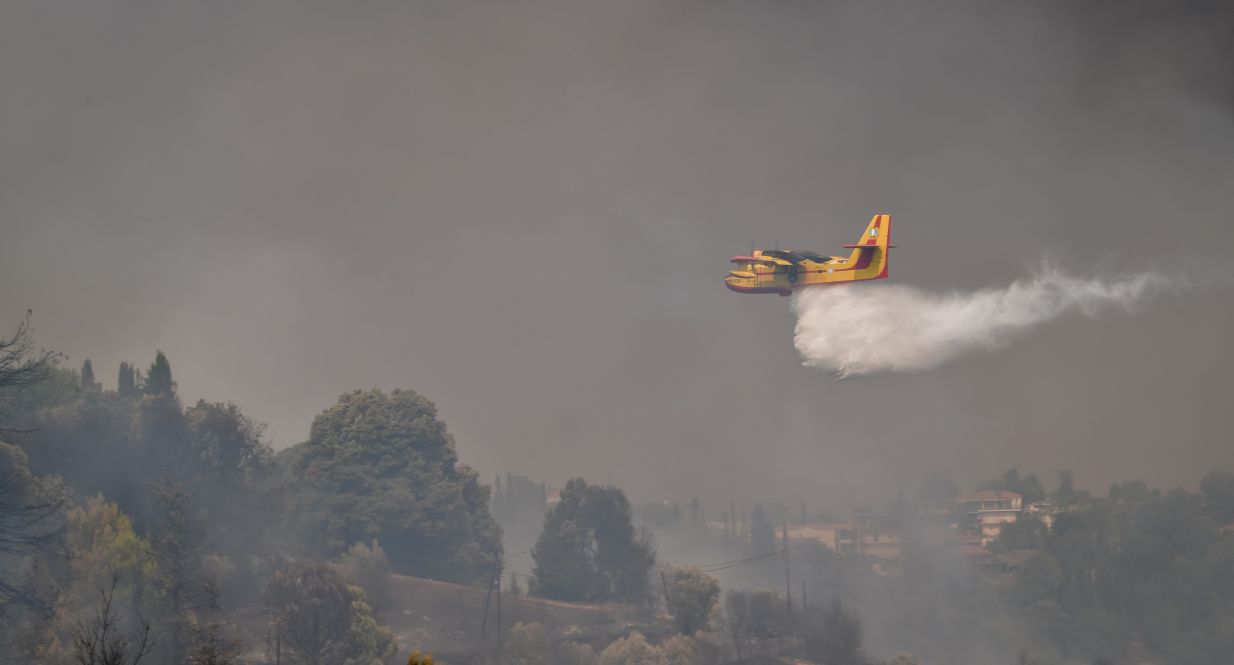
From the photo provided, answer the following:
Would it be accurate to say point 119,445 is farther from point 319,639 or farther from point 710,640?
point 710,640

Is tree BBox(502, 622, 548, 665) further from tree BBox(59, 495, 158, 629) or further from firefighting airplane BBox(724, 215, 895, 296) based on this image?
firefighting airplane BBox(724, 215, 895, 296)

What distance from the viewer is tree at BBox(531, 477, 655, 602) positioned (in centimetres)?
13138

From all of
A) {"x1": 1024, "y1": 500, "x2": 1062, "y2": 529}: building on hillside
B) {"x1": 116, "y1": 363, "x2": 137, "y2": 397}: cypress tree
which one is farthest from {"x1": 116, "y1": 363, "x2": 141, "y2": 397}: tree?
{"x1": 1024, "y1": 500, "x2": 1062, "y2": 529}: building on hillside

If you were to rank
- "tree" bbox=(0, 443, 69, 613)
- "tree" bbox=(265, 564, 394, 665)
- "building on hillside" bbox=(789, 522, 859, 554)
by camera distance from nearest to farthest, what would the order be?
"tree" bbox=(0, 443, 69, 613)
"tree" bbox=(265, 564, 394, 665)
"building on hillside" bbox=(789, 522, 859, 554)

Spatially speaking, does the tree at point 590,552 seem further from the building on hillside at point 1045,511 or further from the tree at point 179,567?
the building on hillside at point 1045,511

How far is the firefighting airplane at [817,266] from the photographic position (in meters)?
84.9

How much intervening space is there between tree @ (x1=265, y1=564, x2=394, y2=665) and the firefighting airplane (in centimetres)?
3817

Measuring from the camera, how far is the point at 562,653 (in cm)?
10838

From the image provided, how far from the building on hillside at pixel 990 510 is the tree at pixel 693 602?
50.6m

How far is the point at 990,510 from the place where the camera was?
16312cm

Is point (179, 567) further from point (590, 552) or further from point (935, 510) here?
point (935, 510)

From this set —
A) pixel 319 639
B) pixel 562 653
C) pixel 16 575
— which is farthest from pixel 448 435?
pixel 16 575

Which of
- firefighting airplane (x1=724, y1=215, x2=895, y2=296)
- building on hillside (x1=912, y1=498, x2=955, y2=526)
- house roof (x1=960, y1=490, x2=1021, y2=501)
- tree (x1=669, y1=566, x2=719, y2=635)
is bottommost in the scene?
tree (x1=669, y1=566, x2=719, y2=635)

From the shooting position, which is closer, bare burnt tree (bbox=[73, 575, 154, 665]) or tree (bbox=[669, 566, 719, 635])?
bare burnt tree (bbox=[73, 575, 154, 665])
